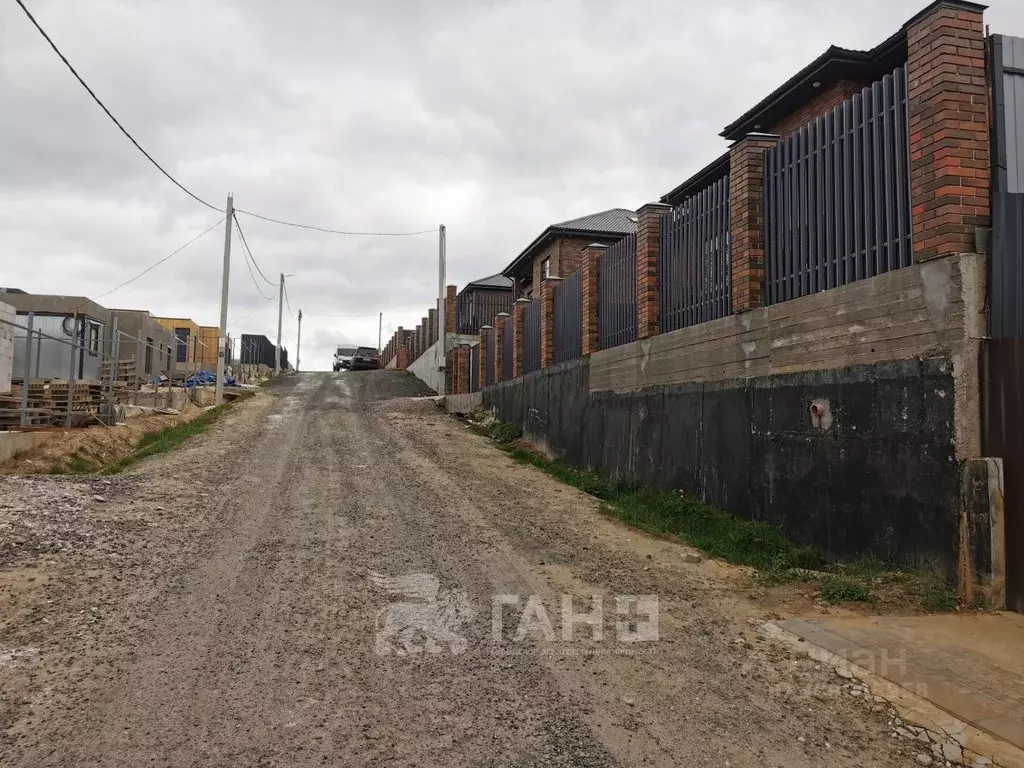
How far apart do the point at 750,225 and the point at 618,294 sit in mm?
3852

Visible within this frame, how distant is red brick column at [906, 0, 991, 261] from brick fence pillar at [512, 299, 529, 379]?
11718 mm

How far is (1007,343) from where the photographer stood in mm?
4621

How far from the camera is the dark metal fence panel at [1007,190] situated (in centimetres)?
466

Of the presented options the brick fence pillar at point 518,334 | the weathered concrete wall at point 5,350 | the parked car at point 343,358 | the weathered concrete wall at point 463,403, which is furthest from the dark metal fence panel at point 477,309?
the parked car at point 343,358

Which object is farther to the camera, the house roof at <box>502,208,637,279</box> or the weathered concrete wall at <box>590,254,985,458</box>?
the house roof at <box>502,208,637,279</box>

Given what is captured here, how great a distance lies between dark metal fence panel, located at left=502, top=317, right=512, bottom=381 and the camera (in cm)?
1795

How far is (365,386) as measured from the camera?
28.5 m

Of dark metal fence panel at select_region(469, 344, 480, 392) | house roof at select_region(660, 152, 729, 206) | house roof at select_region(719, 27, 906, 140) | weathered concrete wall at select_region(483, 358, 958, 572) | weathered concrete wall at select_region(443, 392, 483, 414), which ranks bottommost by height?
weathered concrete wall at select_region(483, 358, 958, 572)

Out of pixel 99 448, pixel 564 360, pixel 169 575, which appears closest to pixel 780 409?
pixel 169 575

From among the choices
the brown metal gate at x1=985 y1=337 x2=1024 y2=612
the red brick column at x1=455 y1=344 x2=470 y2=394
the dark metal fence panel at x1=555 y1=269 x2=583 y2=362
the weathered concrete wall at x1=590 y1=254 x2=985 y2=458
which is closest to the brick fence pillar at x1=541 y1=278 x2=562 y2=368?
the dark metal fence panel at x1=555 y1=269 x2=583 y2=362

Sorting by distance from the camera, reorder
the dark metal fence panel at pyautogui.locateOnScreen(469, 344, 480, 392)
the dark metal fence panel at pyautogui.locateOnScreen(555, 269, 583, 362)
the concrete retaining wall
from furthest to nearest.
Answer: the dark metal fence panel at pyautogui.locateOnScreen(469, 344, 480, 392)
the dark metal fence panel at pyautogui.locateOnScreen(555, 269, 583, 362)
the concrete retaining wall

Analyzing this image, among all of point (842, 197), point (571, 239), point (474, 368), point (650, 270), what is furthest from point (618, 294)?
point (571, 239)

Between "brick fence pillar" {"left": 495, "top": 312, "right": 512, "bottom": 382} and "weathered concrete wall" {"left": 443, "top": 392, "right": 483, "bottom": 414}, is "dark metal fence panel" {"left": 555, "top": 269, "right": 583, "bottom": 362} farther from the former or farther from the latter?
"weathered concrete wall" {"left": 443, "top": 392, "right": 483, "bottom": 414}

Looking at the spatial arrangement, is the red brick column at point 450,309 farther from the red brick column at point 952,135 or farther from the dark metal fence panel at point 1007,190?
the dark metal fence panel at point 1007,190
